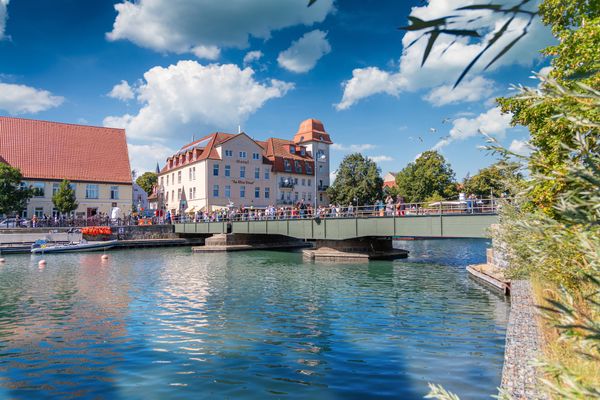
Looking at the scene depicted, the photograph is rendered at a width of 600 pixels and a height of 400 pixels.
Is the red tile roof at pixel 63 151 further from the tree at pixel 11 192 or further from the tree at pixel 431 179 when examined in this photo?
the tree at pixel 431 179

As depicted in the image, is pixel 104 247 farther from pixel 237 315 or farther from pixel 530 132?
pixel 530 132

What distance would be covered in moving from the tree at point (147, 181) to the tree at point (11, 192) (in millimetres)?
53282

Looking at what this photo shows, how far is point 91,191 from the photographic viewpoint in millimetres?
58688

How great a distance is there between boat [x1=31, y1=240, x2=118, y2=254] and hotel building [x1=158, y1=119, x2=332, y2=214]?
14.4 meters

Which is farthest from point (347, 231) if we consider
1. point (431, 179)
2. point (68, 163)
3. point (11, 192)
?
point (68, 163)

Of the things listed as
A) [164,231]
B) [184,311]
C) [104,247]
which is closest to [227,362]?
[184,311]

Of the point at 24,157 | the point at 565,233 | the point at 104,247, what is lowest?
the point at 104,247

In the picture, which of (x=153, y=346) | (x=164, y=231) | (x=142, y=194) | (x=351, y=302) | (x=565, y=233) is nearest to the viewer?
(x=565, y=233)

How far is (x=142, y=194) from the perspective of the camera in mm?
93562

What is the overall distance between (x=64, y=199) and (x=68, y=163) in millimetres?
9135

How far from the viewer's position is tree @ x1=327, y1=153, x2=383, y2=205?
71062mm

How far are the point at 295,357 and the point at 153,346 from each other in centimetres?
373

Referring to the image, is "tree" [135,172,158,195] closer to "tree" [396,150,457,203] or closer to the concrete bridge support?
"tree" [396,150,457,203]

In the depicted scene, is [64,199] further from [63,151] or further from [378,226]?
[378,226]
